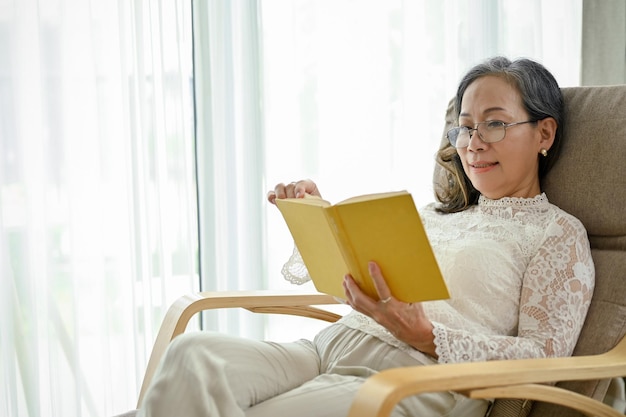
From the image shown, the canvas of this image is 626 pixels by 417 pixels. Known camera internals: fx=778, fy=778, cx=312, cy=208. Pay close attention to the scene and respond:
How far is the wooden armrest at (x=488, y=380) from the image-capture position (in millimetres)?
1176

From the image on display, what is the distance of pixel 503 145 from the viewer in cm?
181

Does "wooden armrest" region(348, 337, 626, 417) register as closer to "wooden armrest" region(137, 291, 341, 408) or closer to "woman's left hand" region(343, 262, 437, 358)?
"woman's left hand" region(343, 262, 437, 358)

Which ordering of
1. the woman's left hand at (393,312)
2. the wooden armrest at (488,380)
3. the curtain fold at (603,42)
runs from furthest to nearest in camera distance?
the curtain fold at (603,42)
the woman's left hand at (393,312)
the wooden armrest at (488,380)

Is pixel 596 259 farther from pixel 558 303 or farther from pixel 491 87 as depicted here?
pixel 491 87

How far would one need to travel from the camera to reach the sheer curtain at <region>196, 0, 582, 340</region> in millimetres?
2695

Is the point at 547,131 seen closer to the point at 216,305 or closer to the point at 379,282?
the point at 379,282

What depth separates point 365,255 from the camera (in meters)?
1.42

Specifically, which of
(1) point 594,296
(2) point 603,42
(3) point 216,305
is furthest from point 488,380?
(2) point 603,42

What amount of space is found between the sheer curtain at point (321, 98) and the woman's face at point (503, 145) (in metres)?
1.04

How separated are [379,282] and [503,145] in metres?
0.58

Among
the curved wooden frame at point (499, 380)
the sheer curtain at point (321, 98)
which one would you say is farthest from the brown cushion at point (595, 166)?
the sheer curtain at point (321, 98)

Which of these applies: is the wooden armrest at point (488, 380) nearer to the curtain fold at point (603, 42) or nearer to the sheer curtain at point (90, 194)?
the sheer curtain at point (90, 194)

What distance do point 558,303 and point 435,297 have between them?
1.15ft

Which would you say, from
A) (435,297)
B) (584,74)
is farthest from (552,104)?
(584,74)
